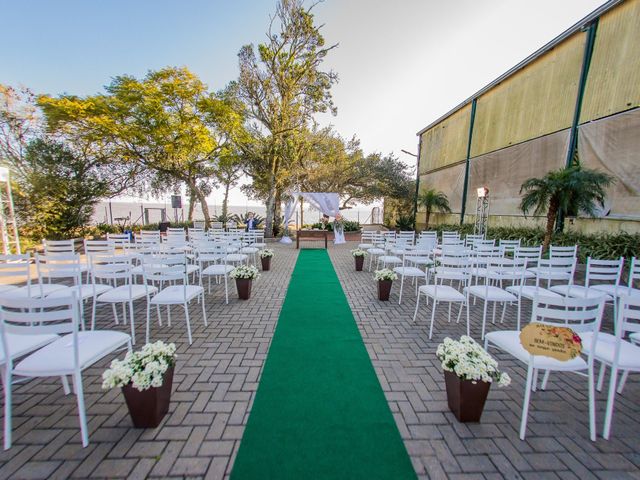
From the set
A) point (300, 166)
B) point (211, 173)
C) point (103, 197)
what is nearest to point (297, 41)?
point (300, 166)

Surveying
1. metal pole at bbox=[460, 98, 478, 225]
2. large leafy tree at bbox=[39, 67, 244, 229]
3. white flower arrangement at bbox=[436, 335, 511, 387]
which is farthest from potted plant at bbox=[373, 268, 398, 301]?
large leafy tree at bbox=[39, 67, 244, 229]

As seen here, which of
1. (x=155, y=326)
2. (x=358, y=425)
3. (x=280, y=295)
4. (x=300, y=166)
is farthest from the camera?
(x=300, y=166)

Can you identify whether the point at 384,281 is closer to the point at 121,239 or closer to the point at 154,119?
the point at 121,239

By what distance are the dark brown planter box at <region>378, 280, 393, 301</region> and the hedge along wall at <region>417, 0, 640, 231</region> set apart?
6150 millimetres

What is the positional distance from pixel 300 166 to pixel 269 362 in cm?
1336

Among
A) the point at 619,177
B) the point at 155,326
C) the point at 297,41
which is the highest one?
the point at 297,41

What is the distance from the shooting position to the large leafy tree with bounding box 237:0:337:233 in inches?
491

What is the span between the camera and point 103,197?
11.8 m

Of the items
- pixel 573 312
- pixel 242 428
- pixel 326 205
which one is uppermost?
pixel 326 205

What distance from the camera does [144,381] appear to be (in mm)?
1840

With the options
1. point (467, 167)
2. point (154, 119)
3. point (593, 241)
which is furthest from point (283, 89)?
point (593, 241)

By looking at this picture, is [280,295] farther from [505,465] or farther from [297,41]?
[297,41]

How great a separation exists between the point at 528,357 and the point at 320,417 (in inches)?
63.6

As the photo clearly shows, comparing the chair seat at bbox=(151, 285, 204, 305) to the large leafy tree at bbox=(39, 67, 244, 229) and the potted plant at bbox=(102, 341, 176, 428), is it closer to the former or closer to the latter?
the potted plant at bbox=(102, 341, 176, 428)
